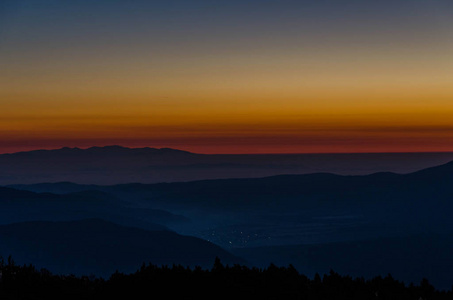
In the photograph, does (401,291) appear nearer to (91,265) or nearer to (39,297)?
(39,297)

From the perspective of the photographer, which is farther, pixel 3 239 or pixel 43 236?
pixel 43 236

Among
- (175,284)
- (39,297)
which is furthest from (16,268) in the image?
(175,284)

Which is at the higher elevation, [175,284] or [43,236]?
[175,284]

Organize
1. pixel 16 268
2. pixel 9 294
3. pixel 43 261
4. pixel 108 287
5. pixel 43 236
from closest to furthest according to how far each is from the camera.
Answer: pixel 9 294 → pixel 108 287 → pixel 16 268 → pixel 43 261 → pixel 43 236

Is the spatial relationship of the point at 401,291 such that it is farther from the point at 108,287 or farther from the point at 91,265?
the point at 91,265

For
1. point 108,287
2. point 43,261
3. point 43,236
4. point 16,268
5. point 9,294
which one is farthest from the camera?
point 43,236

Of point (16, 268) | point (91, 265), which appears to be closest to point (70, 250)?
point (91, 265)
